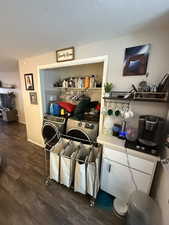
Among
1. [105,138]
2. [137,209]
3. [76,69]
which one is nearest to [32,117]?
[76,69]

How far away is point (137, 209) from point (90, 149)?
0.80 m

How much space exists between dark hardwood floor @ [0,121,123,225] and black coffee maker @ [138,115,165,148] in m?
1.01

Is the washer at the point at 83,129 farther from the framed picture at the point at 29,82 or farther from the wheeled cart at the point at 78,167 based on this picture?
the framed picture at the point at 29,82

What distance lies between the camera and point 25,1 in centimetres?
79

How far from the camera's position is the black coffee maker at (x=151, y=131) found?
1107 mm

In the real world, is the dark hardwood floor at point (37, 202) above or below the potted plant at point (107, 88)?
below

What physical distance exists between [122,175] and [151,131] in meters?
0.65

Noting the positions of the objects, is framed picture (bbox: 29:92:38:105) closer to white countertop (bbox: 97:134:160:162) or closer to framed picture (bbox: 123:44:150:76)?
white countertop (bbox: 97:134:160:162)

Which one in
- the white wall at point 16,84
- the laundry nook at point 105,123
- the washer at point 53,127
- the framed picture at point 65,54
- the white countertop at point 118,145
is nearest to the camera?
the laundry nook at point 105,123

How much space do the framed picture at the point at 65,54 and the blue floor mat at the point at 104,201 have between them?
2144 millimetres

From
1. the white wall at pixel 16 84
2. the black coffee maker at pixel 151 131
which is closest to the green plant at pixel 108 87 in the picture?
the black coffee maker at pixel 151 131

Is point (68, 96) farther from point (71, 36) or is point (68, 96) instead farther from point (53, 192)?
point (53, 192)

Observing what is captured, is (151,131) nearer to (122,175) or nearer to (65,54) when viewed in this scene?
(122,175)

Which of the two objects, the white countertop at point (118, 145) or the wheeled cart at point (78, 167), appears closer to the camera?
the white countertop at point (118, 145)
